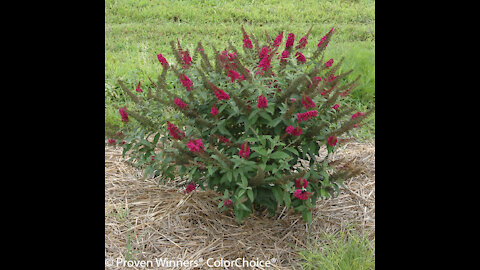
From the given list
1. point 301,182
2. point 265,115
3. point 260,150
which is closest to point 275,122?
point 265,115

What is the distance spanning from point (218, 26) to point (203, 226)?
4.82 metres

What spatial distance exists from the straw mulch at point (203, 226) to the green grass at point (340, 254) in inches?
3.2

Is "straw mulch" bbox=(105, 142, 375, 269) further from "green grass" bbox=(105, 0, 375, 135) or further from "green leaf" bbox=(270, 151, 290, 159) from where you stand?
"green grass" bbox=(105, 0, 375, 135)

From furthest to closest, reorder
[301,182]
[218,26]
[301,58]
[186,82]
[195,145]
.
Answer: [218,26] < [301,58] < [186,82] < [301,182] < [195,145]

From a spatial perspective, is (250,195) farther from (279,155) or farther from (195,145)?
(195,145)

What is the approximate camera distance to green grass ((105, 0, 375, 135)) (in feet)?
18.8

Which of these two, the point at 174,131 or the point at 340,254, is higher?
the point at 174,131

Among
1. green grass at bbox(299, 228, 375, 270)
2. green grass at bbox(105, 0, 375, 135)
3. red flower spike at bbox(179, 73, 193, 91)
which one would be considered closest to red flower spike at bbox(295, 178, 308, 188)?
green grass at bbox(299, 228, 375, 270)

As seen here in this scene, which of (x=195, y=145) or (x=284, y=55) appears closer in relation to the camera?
(x=195, y=145)

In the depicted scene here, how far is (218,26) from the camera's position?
7.09 m

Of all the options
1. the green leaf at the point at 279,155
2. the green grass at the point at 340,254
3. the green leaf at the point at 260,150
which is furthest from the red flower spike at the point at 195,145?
the green grass at the point at 340,254

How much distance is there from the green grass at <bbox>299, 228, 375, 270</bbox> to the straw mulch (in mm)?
81

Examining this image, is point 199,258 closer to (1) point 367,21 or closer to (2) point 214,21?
(2) point 214,21

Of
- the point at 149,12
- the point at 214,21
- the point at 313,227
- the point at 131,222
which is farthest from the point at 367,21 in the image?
the point at 131,222
